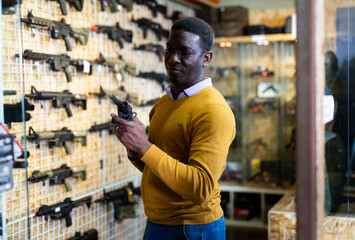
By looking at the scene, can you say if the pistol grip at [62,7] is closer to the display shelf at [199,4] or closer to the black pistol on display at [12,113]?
the black pistol on display at [12,113]

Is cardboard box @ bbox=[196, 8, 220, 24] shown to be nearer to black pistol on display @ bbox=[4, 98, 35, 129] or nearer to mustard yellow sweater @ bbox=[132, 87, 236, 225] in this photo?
mustard yellow sweater @ bbox=[132, 87, 236, 225]

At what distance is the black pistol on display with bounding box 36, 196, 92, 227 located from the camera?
3.65 meters

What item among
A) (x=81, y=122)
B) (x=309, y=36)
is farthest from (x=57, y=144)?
(x=309, y=36)

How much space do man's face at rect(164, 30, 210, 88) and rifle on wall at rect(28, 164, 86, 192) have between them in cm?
195

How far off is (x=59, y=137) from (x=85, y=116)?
542mm

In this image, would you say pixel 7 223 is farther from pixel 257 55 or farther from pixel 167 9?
pixel 257 55

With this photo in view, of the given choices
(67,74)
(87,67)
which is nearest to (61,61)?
(67,74)

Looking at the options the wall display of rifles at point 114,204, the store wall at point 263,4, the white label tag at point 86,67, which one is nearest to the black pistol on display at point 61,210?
the wall display of rifles at point 114,204

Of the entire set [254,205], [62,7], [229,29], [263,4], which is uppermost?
[263,4]

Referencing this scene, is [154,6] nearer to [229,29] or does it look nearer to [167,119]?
[229,29]

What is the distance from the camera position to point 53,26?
3756 millimetres

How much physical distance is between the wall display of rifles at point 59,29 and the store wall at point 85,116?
0.06 meters

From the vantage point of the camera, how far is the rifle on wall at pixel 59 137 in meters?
3.60

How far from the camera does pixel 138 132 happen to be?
188 centimetres
